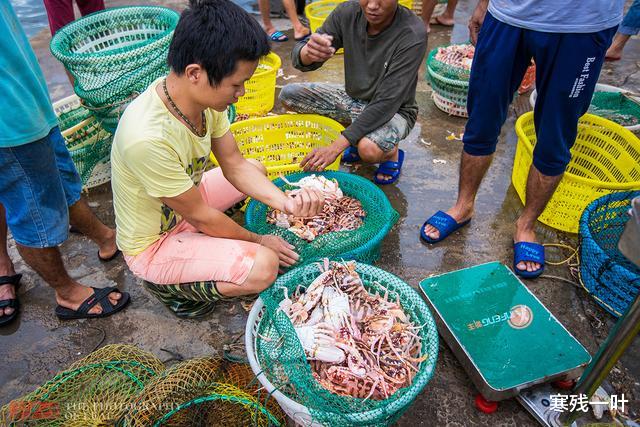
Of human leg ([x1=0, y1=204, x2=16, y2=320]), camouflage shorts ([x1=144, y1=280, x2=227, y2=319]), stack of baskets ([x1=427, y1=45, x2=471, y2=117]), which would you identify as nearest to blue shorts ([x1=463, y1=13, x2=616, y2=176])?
stack of baskets ([x1=427, y1=45, x2=471, y2=117])

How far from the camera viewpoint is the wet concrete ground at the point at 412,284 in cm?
230

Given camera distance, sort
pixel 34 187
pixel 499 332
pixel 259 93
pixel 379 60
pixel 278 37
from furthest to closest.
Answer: pixel 278 37
pixel 259 93
pixel 379 60
pixel 499 332
pixel 34 187

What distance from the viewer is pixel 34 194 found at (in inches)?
87.1

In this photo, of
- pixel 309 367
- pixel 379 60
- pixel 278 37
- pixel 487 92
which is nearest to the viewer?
pixel 309 367

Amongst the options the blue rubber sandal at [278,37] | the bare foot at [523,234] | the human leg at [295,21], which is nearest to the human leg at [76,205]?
the bare foot at [523,234]

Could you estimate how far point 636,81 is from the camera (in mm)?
5188

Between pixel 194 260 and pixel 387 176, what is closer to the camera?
pixel 194 260

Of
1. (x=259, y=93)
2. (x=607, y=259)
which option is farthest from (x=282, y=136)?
(x=607, y=259)

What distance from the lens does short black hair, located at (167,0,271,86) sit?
179cm

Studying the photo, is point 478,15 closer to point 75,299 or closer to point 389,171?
point 389,171

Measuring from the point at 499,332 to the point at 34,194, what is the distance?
252 centimetres

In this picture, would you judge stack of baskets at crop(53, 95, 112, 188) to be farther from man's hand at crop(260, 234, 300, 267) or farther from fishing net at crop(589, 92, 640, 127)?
fishing net at crop(589, 92, 640, 127)

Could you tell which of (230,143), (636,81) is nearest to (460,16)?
(636,81)

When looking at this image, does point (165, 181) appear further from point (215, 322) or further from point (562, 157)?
point (562, 157)
